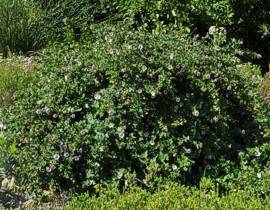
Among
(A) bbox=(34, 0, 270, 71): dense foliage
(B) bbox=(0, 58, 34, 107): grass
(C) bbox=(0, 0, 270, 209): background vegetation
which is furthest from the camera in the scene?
(A) bbox=(34, 0, 270, 71): dense foliage

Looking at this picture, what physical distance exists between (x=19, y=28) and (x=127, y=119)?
12.0 feet

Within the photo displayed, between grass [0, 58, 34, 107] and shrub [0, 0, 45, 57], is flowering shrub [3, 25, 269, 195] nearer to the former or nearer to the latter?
grass [0, 58, 34, 107]

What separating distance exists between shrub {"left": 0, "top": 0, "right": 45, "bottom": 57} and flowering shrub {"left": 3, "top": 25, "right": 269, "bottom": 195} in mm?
3085

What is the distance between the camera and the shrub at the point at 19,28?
7.70 metres

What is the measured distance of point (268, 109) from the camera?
4.89 m

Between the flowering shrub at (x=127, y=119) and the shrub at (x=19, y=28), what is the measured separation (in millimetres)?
3085

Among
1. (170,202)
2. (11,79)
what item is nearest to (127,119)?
(170,202)

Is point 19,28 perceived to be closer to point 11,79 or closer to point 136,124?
point 11,79

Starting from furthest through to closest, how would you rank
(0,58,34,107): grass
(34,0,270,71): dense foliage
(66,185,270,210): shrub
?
1. (34,0,270,71): dense foliage
2. (0,58,34,107): grass
3. (66,185,270,210): shrub

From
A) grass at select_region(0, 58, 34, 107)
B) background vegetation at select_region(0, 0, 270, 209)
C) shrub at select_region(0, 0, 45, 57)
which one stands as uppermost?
background vegetation at select_region(0, 0, 270, 209)

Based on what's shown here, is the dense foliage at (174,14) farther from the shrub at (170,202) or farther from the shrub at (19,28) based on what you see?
the shrub at (170,202)

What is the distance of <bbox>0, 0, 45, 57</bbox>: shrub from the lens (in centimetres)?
770

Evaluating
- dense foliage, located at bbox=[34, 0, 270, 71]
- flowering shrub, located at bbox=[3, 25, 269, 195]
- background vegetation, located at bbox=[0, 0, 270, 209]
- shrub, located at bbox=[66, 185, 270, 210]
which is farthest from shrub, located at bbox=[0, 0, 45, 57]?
shrub, located at bbox=[66, 185, 270, 210]

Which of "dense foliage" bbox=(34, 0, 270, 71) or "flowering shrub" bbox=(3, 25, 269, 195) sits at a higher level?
"flowering shrub" bbox=(3, 25, 269, 195)
